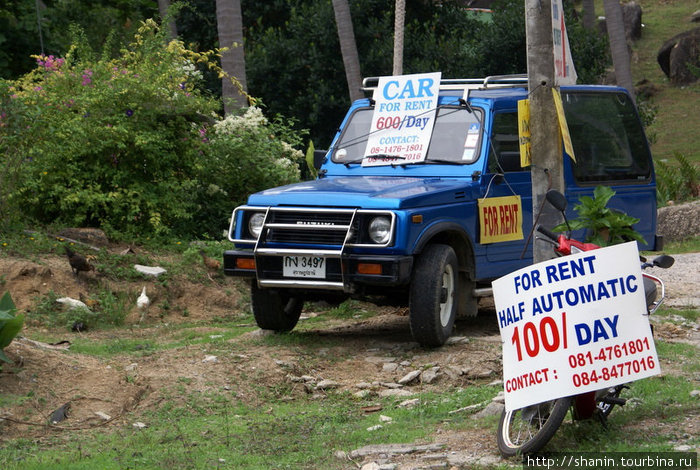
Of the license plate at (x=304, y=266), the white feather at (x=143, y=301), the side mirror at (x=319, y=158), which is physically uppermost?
the side mirror at (x=319, y=158)

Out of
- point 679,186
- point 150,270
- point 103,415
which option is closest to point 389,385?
point 103,415

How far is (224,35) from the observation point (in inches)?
711

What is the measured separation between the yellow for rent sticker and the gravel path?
253 centimetres

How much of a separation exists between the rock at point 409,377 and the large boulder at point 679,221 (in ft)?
37.6

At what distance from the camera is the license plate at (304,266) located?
8781 mm

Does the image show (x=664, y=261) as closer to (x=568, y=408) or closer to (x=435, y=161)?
(x=568, y=408)

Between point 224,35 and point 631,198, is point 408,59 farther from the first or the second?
point 631,198

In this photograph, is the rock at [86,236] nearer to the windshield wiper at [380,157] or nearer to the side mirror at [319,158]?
the side mirror at [319,158]

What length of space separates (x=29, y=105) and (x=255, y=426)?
7584 mm

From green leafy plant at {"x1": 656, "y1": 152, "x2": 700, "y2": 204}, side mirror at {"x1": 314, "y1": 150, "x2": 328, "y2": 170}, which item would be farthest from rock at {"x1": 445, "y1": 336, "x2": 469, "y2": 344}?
green leafy plant at {"x1": 656, "y1": 152, "x2": 700, "y2": 204}

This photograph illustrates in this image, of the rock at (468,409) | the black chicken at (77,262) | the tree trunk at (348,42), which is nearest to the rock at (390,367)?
the rock at (468,409)

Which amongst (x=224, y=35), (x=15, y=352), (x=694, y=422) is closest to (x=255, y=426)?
(x=15, y=352)

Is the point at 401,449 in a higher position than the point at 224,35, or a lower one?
lower

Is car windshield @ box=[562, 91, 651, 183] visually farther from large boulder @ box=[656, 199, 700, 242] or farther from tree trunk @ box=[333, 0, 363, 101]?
tree trunk @ box=[333, 0, 363, 101]
